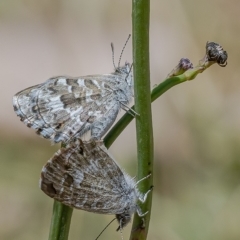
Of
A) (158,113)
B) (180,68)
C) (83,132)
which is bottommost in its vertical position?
(83,132)

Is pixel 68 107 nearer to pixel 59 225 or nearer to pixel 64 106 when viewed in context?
pixel 64 106

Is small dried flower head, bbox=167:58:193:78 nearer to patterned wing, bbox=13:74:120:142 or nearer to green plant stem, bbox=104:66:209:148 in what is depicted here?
green plant stem, bbox=104:66:209:148

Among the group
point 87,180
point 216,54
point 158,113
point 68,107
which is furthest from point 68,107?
point 158,113

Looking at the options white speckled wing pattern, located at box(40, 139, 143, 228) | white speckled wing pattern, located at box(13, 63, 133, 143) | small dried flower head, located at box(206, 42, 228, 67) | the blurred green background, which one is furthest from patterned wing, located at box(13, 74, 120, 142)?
the blurred green background

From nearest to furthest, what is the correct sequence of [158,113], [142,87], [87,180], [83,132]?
1. [142,87]
2. [87,180]
3. [83,132]
4. [158,113]

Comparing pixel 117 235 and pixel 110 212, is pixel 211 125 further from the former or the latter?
pixel 110 212

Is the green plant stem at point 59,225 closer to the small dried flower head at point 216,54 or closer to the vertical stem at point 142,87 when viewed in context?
the vertical stem at point 142,87
